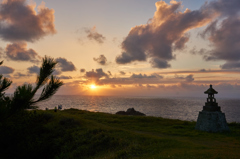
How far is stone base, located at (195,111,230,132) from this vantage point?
2309cm

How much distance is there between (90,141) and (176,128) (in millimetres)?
13242

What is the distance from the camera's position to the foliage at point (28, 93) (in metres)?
7.21

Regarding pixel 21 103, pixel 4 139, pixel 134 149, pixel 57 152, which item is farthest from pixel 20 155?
pixel 21 103

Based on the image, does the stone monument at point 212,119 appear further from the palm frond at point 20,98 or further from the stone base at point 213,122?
the palm frond at point 20,98

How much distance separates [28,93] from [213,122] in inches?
942

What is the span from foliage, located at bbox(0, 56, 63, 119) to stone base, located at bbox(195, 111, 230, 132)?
22162 millimetres

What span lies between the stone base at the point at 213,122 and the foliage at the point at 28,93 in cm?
2216

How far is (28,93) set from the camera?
730 centimetres

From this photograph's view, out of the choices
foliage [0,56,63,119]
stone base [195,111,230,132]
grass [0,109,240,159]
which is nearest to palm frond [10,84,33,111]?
foliage [0,56,63,119]

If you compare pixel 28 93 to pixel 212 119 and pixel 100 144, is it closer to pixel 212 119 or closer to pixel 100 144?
pixel 100 144

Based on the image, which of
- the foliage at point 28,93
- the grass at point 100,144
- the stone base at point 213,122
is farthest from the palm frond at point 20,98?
the stone base at point 213,122

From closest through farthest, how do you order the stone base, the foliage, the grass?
the foliage
the grass
the stone base

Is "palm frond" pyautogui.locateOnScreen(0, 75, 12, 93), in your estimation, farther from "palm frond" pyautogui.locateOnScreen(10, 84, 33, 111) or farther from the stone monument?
the stone monument

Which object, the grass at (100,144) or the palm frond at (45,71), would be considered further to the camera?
the grass at (100,144)
